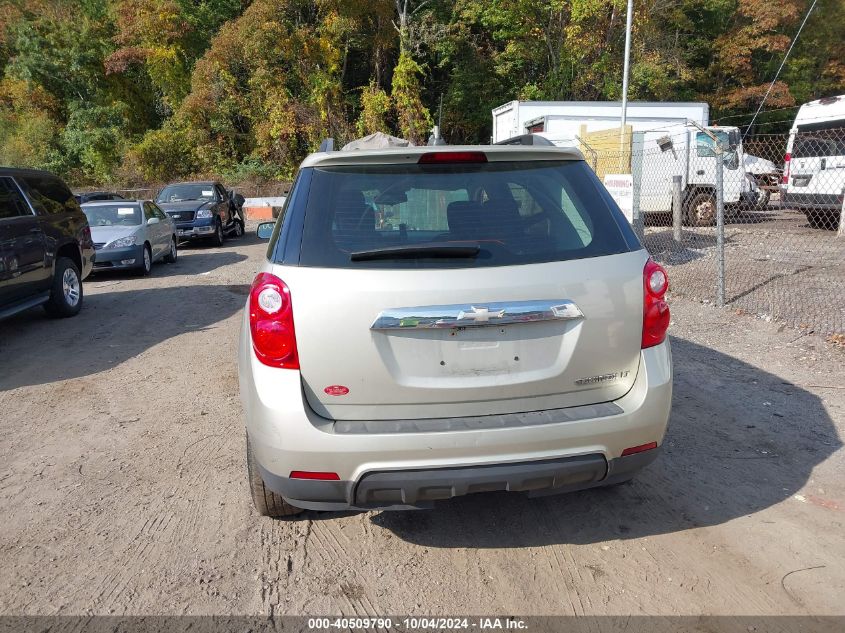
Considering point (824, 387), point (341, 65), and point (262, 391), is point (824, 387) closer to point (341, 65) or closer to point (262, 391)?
point (262, 391)

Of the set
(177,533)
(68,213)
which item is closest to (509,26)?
(68,213)

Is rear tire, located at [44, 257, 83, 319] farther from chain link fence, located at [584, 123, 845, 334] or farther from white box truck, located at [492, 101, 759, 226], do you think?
white box truck, located at [492, 101, 759, 226]

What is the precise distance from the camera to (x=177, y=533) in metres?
3.23

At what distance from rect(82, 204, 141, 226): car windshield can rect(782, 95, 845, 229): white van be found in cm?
1406

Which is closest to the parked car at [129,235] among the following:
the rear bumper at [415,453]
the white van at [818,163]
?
the rear bumper at [415,453]

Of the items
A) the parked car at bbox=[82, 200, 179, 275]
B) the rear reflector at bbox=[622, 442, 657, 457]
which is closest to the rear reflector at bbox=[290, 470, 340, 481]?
the rear reflector at bbox=[622, 442, 657, 457]

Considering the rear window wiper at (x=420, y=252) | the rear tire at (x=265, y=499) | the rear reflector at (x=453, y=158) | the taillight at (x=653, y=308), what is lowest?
the rear tire at (x=265, y=499)

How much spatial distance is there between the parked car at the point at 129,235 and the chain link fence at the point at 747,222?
8.45 meters

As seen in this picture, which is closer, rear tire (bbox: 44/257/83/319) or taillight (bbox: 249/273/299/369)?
taillight (bbox: 249/273/299/369)

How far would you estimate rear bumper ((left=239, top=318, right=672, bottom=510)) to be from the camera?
253 centimetres

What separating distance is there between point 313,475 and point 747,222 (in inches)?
700

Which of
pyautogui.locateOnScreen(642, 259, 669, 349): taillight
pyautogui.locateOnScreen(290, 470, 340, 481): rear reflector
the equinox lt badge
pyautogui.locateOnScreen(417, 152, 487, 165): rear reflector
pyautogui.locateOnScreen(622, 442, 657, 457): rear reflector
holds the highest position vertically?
pyautogui.locateOnScreen(417, 152, 487, 165): rear reflector

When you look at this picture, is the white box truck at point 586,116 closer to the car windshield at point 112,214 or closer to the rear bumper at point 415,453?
the car windshield at point 112,214

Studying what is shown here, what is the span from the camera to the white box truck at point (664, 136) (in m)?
14.8
